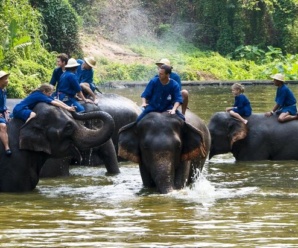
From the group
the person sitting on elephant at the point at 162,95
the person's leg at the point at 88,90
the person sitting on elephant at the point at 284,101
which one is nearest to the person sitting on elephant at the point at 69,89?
the person's leg at the point at 88,90

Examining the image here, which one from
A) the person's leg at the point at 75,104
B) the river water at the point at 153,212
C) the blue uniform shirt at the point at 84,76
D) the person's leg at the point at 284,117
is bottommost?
the river water at the point at 153,212

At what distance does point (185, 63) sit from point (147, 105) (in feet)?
109

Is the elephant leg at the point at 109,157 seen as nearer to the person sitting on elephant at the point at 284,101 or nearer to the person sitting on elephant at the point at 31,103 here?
the person sitting on elephant at the point at 31,103

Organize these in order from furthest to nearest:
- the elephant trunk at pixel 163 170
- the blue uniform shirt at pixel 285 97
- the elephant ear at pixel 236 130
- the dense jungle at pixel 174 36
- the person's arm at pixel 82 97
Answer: the dense jungle at pixel 174 36 < the blue uniform shirt at pixel 285 97 < the elephant ear at pixel 236 130 < the person's arm at pixel 82 97 < the elephant trunk at pixel 163 170

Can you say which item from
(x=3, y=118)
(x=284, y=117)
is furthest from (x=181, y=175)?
(x=284, y=117)

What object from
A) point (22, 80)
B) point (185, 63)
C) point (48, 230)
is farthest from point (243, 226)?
point (185, 63)

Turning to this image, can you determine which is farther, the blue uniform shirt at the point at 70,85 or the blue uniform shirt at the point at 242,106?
the blue uniform shirt at the point at 242,106

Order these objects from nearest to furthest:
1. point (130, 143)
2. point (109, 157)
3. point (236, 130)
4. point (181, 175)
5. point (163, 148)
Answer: point (163, 148) → point (130, 143) → point (181, 175) → point (109, 157) → point (236, 130)

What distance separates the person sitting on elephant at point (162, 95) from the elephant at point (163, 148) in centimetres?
19

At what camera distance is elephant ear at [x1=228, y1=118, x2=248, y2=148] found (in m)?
15.8

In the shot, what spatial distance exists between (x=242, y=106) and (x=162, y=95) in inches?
166

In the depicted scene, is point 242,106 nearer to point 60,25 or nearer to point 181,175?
point 181,175

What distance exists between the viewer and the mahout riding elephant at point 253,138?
15.9 meters

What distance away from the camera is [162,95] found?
12.0m
